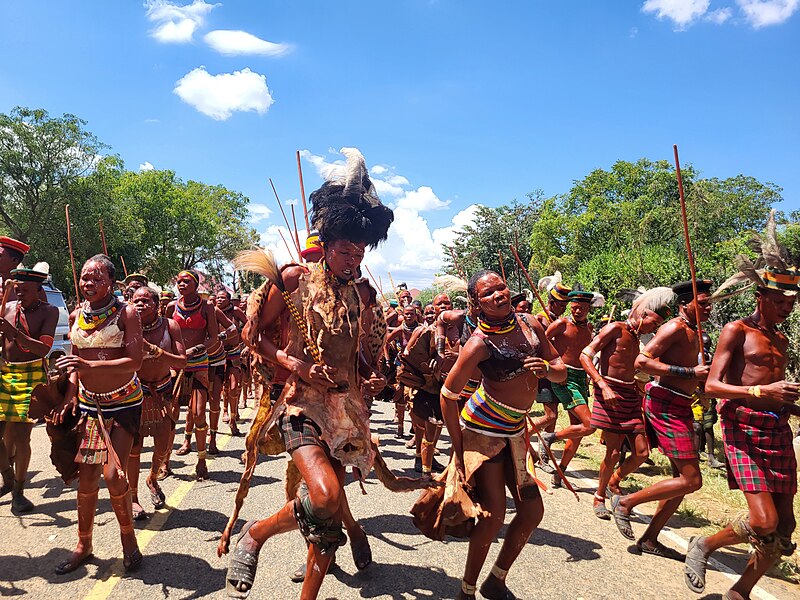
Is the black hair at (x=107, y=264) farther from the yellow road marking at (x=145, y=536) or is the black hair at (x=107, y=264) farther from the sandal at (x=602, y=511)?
the sandal at (x=602, y=511)

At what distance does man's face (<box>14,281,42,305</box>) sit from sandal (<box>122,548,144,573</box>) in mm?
2771

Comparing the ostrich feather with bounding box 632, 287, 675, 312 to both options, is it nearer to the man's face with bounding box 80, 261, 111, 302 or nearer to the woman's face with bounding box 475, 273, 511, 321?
the woman's face with bounding box 475, 273, 511, 321

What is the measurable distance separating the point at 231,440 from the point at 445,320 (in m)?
4.36

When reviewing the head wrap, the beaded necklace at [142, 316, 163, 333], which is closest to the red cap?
the head wrap

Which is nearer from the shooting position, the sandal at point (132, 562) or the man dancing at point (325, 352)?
the man dancing at point (325, 352)

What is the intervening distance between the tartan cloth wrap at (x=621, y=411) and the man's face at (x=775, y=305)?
6.30 feet

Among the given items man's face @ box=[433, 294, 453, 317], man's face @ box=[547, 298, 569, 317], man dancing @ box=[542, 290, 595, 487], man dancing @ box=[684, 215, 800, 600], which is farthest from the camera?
man's face @ box=[433, 294, 453, 317]

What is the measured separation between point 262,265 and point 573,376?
4.73m

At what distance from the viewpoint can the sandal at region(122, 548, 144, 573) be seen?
3740 millimetres

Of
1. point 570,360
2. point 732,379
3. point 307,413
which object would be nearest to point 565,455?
point 570,360

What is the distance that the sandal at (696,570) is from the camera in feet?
12.1

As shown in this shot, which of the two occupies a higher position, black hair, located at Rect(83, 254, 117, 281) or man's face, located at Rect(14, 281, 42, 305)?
black hair, located at Rect(83, 254, 117, 281)

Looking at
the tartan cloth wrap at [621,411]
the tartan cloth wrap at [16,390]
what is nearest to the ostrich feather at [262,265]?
the tartan cloth wrap at [16,390]

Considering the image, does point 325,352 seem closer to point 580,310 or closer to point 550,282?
point 580,310
